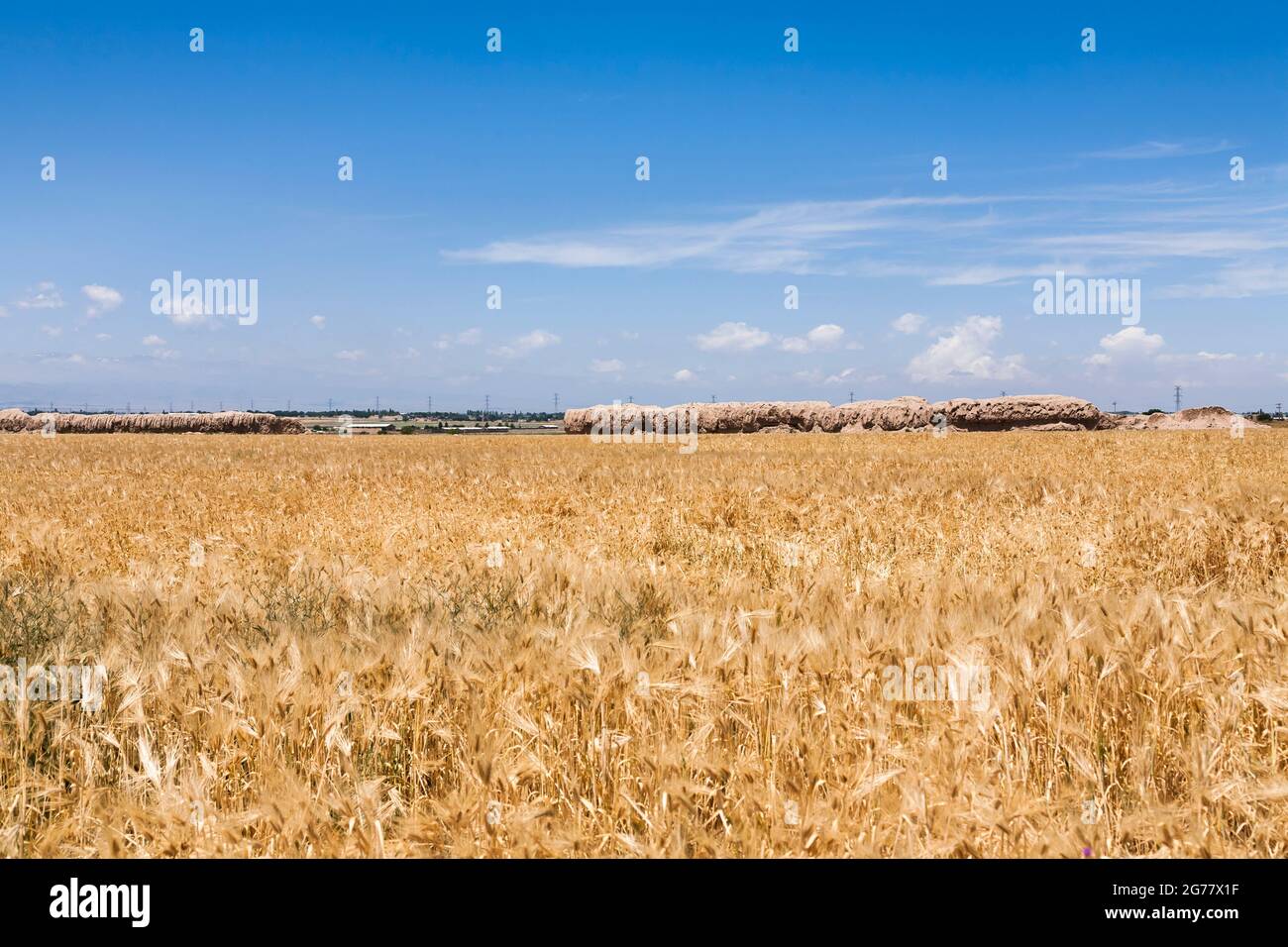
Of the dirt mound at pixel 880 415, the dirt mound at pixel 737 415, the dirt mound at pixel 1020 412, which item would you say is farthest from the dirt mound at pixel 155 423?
the dirt mound at pixel 1020 412

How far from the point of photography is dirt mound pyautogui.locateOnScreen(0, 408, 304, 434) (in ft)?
304

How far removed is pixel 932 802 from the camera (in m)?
2.34

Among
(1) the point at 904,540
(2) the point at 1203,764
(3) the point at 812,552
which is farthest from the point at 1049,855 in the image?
(1) the point at 904,540

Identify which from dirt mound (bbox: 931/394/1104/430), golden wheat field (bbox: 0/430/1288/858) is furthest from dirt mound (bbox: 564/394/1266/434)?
golden wheat field (bbox: 0/430/1288/858)

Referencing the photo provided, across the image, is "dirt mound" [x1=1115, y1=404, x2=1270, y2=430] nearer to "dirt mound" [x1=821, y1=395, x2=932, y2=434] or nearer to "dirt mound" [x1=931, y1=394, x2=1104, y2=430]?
"dirt mound" [x1=931, y1=394, x2=1104, y2=430]

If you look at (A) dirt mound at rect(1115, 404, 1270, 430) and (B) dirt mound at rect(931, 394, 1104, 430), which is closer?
(A) dirt mound at rect(1115, 404, 1270, 430)

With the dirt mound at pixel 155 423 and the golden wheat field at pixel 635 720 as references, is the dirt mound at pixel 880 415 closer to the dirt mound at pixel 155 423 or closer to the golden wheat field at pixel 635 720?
the dirt mound at pixel 155 423

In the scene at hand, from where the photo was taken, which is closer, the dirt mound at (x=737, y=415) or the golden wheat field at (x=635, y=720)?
the golden wheat field at (x=635, y=720)

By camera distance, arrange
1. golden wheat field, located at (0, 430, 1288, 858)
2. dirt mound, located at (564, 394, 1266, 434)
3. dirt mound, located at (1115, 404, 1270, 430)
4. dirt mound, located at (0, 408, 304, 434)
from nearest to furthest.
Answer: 1. golden wheat field, located at (0, 430, 1288, 858)
2. dirt mound, located at (1115, 404, 1270, 430)
3. dirt mound, located at (564, 394, 1266, 434)
4. dirt mound, located at (0, 408, 304, 434)

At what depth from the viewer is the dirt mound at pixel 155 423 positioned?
304 feet

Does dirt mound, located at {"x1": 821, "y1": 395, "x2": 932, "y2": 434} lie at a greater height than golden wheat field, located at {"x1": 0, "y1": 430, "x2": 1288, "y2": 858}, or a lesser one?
greater

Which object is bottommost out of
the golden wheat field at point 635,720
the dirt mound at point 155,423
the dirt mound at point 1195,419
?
the golden wheat field at point 635,720
